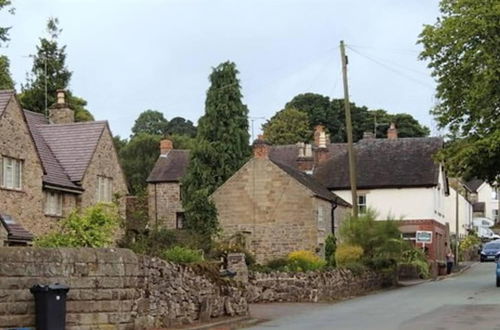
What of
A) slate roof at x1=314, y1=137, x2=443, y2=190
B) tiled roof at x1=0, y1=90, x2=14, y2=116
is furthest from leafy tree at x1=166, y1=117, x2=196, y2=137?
tiled roof at x1=0, y1=90, x2=14, y2=116

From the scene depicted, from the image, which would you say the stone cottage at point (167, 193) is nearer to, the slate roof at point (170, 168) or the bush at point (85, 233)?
the slate roof at point (170, 168)

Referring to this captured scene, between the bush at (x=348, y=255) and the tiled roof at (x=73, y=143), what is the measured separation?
40.9ft

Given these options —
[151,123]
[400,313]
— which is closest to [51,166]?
[400,313]

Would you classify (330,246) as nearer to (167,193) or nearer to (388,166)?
(388,166)

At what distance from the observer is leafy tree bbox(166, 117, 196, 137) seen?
124 metres

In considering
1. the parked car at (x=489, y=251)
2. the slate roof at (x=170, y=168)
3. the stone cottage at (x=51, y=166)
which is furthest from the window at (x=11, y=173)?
the parked car at (x=489, y=251)

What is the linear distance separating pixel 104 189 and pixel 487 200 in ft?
301

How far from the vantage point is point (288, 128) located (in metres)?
102

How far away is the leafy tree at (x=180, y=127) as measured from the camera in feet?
406

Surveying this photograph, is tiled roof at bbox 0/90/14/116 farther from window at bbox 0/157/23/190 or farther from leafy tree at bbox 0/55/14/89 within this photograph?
leafy tree at bbox 0/55/14/89

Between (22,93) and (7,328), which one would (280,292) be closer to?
(7,328)

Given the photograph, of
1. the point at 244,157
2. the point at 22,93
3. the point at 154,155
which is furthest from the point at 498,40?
the point at 154,155

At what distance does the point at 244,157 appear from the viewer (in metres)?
58.8

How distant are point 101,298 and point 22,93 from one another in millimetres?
52844
